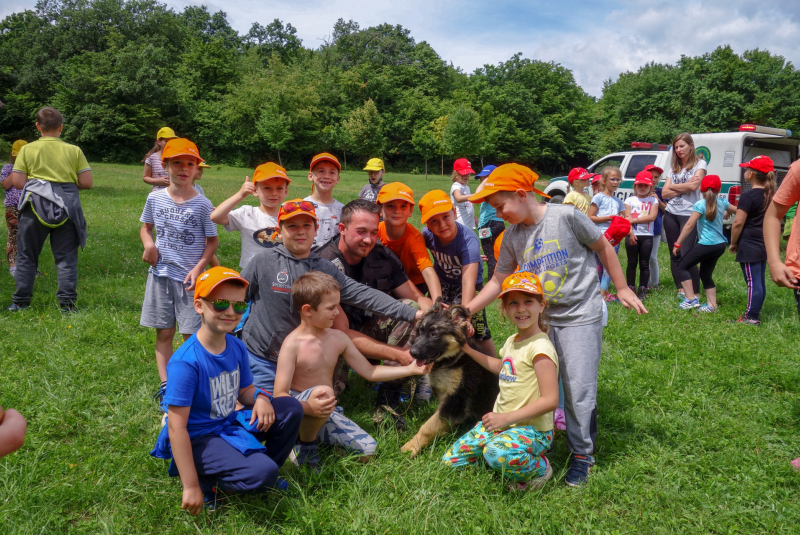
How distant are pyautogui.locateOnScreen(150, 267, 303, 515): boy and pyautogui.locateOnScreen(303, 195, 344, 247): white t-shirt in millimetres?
2173

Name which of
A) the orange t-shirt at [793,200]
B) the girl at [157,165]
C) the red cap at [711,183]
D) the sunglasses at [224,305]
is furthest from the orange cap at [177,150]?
the red cap at [711,183]

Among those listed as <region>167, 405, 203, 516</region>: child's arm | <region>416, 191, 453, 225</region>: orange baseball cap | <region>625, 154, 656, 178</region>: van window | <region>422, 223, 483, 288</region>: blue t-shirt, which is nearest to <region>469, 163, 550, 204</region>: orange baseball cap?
<region>416, 191, 453, 225</region>: orange baseball cap

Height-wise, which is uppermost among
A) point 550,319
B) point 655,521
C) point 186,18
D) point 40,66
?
point 186,18

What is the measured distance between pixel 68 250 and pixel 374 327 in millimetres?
4575

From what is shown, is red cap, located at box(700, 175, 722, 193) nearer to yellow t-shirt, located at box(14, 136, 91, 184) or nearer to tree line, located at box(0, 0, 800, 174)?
yellow t-shirt, located at box(14, 136, 91, 184)

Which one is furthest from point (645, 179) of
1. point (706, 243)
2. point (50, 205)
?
point (50, 205)

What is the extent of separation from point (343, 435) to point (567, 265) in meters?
2.08

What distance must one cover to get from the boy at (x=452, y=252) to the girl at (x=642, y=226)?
489cm

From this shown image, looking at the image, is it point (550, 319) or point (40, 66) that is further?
point (40, 66)

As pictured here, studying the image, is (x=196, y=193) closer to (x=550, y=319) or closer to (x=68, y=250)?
(x=68, y=250)

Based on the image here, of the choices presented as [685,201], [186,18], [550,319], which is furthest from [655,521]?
[186,18]

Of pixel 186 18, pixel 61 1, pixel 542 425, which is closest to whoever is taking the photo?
pixel 542 425

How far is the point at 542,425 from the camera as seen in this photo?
11.1ft

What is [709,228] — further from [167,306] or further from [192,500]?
[192,500]
